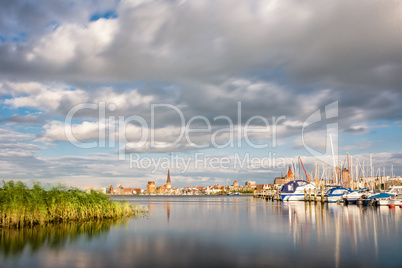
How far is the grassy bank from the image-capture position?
1082 inches

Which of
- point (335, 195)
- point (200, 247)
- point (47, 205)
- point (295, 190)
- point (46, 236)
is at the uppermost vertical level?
point (47, 205)

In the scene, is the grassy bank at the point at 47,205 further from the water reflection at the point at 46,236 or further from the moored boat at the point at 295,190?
the moored boat at the point at 295,190

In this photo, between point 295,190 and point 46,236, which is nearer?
point 46,236

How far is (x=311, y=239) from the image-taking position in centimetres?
2395

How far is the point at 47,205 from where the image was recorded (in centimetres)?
3086

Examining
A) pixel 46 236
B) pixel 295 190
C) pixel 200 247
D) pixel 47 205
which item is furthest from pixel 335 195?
pixel 46 236

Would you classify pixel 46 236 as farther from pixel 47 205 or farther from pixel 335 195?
pixel 335 195

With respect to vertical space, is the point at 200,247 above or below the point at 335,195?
above

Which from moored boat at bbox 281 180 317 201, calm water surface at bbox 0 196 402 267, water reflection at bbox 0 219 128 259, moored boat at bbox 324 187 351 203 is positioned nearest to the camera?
calm water surface at bbox 0 196 402 267

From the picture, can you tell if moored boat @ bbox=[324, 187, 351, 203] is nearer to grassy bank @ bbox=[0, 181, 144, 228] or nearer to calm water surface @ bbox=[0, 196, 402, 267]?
calm water surface @ bbox=[0, 196, 402, 267]

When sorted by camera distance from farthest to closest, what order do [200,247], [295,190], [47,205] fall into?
[295,190] < [47,205] < [200,247]

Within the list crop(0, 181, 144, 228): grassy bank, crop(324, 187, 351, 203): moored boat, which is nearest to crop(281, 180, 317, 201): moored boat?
crop(324, 187, 351, 203): moored boat

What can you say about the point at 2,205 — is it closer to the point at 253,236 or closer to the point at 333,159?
the point at 253,236

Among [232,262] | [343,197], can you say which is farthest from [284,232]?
[343,197]
